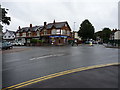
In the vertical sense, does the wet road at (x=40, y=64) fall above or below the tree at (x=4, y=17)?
below

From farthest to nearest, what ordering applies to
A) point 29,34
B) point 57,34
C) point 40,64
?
point 29,34
point 57,34
point 40,64

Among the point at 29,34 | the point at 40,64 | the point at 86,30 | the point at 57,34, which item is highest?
the point at 86,30

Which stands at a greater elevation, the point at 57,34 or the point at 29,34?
the point at 29,34

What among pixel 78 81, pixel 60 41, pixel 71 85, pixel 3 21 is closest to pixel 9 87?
pixel 71 85

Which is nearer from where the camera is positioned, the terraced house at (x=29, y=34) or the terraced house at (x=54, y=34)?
the terraced house at (x=54, y=34)

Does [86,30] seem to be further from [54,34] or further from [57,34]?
[54,34]

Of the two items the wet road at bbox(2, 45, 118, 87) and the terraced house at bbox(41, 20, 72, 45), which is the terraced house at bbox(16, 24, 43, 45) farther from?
the wet road at bbox(2, 45, 118, 87)

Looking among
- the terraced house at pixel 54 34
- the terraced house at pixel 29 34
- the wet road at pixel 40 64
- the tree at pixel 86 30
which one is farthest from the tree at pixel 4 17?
the tree at pixel 86 30

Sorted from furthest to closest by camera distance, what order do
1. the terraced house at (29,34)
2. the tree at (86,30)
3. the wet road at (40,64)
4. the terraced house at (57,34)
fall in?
the tree at (86,30) < the terraced house at (29,34) < the terraced house at (57,34) < the wet road at (40,64)

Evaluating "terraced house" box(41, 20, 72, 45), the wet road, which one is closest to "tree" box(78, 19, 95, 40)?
"terraced house" box(41, 20, 72, 45)

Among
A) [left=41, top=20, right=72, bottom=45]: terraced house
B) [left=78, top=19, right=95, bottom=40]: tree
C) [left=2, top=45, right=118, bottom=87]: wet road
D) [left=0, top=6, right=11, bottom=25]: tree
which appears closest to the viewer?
[left=2, top=45, right=118, bottom=87]: wet road

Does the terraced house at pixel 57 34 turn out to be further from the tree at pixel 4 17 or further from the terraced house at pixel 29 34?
the tree at pixel 4 17

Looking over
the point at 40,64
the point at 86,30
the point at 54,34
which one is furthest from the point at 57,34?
the point at 40,64

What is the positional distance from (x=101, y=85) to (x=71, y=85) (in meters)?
1.15
